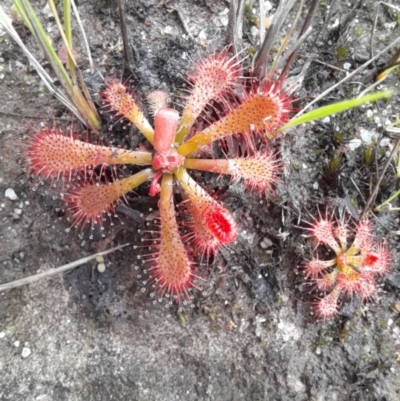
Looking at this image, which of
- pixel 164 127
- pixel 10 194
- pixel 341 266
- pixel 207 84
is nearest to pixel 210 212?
pixel 164 127

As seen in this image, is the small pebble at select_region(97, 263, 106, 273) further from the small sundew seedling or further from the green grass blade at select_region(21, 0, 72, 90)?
the small sundew seedling

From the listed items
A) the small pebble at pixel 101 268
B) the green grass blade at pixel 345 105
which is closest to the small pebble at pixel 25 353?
the small pebble at pixel 101 268

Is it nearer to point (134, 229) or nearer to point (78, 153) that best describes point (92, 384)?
point (134, 229)

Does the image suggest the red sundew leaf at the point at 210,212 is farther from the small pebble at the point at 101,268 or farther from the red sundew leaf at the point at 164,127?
the small pebble at the point at 101,268

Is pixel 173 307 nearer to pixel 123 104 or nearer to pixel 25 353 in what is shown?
pixel 25 353

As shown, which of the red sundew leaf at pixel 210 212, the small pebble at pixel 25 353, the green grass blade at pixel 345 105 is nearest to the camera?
the green grass blade at pixel 345 105

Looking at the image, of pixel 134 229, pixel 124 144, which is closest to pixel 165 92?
pixel 124 144
